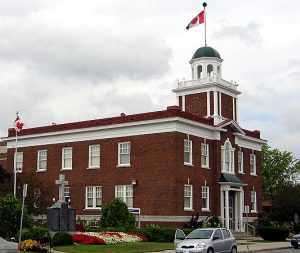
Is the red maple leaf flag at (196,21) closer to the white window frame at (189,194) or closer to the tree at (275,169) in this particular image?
the white window frame at (189,194)

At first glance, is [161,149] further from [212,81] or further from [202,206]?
[212,81]

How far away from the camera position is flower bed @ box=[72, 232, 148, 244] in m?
33.0

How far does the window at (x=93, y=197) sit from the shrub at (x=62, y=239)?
1495 cm

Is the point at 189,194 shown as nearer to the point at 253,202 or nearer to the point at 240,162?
the point at 240,162

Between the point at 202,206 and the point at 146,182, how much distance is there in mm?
5159

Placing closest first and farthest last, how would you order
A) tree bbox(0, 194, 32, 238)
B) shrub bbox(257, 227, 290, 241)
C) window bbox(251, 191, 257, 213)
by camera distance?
tree bbox(0, 194, 32, 238), shrub bbox(257, 227, 290, 241), window bbox(251, 191, 257, 213)

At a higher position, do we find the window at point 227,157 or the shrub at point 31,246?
the window at point 227,157

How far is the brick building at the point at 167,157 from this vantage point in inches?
1727

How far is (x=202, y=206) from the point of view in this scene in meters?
46.2

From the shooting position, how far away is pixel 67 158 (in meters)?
50.6

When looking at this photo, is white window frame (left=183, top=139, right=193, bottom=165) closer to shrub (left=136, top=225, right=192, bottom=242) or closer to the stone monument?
shrub (left=136, top=225, right=192, bottom=242)

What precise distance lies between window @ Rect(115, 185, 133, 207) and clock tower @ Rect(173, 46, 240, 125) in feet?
32.5

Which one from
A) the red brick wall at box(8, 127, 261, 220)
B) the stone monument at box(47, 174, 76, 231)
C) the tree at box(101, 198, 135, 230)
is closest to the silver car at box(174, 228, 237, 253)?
the stone monument at box(47, 174, 76, 231)

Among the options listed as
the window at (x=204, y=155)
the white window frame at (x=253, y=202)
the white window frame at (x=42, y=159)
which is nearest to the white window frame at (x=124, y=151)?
the window at (x=204, y=155)
